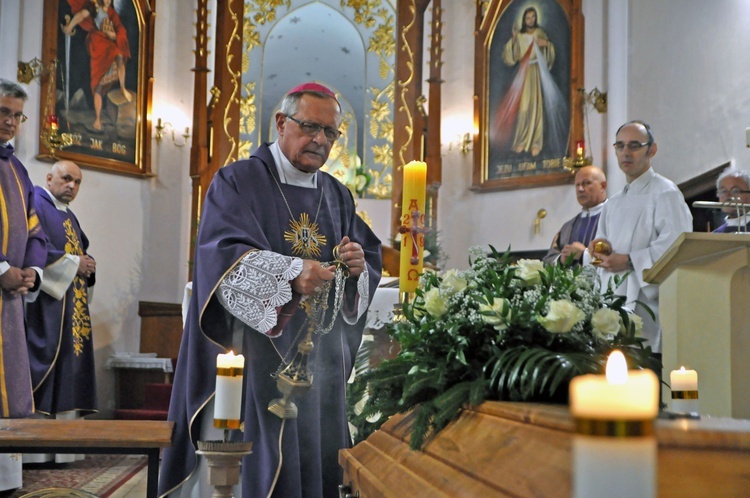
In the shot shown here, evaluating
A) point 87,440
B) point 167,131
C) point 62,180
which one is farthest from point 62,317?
point 87,440

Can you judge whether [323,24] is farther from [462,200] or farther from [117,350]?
[117,350]

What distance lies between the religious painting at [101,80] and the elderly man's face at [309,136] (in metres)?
5.45

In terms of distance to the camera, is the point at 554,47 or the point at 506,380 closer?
the point at 506,380

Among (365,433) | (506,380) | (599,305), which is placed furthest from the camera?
(365,433)

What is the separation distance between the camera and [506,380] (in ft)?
6.41

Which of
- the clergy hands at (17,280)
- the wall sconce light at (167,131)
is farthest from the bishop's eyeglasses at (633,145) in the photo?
the wall sconce light at (167,131)

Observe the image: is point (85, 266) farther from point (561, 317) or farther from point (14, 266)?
point (561, 317)

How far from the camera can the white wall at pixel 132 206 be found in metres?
8.45

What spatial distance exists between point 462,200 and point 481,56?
5.10ft

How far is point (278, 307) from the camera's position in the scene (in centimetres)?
312

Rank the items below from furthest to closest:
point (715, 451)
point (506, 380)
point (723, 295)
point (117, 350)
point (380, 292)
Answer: point (117, 350) → point (380, 292) → point (723, 295) → point (506, 380) → point (715, 451)

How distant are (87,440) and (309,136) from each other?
1401 mm

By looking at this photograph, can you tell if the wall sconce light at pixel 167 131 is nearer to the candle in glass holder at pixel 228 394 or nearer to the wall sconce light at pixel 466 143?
the wall sconce light at pixel 466 143

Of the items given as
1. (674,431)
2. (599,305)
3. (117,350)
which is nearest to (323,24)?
(117,350)
